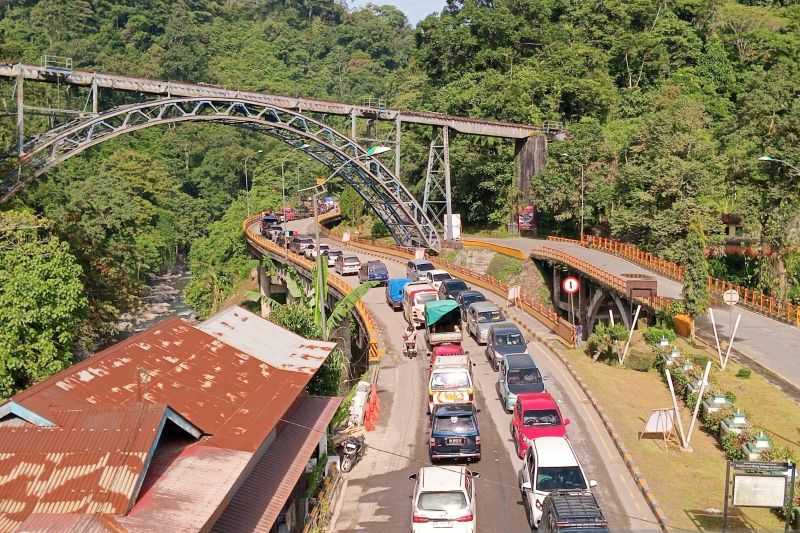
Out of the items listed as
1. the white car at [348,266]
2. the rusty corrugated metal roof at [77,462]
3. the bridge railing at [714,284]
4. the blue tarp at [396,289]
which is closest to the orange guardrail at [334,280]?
the white car at [348,266]

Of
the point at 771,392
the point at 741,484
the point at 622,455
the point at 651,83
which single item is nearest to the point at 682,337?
the point at 771,392

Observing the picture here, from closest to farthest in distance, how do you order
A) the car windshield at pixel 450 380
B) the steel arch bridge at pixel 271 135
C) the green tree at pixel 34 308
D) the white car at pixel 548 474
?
the white car at pixel 548 474
the car windshield at pixel 450 380
the green tree at pixel 34 308
the steel arch bridge at pixel 271 135

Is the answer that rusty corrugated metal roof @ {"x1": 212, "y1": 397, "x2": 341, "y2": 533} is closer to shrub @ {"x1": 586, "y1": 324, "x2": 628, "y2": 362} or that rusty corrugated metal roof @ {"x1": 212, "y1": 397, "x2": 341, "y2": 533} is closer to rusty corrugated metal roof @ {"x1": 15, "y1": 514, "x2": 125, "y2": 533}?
rusty corrugated metal roof @ {"x1": 15, "y1": 514, "x2": 125, "y2": 533}

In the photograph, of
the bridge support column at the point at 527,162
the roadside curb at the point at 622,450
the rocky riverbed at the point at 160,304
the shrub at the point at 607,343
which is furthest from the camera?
the rocky riverbed at the point at 160,304

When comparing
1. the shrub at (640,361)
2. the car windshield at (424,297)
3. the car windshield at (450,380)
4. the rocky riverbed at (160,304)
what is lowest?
the rocky riverbed at (160,304)

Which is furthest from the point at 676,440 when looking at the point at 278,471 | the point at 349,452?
the point at 278,471

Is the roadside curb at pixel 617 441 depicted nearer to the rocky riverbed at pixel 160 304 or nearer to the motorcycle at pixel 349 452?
the motorcycle at pixel 349 452

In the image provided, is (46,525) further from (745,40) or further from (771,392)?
(745,40)

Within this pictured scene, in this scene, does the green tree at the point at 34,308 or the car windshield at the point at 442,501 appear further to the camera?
the green tree at the point at 34,308
